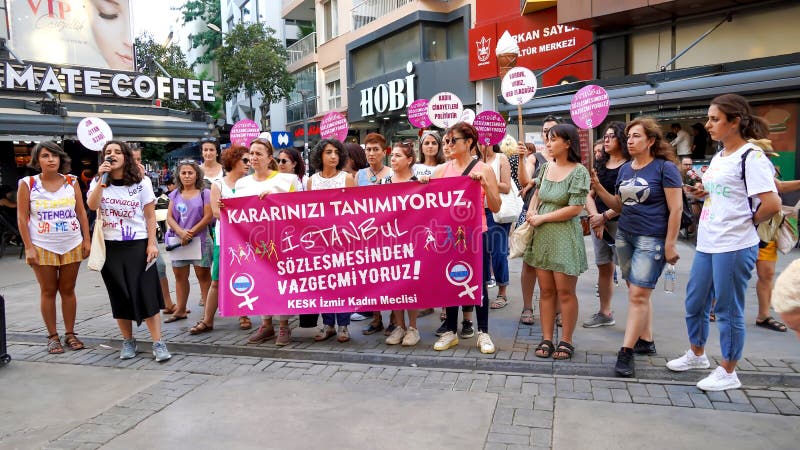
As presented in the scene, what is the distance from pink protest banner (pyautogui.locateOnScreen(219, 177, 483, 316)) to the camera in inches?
204

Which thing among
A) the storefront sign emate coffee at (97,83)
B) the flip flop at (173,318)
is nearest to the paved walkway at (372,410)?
the flip flop at (173,318)

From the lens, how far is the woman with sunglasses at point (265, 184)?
18.7ft

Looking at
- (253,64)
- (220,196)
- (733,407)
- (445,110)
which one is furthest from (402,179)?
(253,64)

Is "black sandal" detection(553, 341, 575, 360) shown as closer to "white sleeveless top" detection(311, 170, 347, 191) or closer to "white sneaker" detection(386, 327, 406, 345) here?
"white sneaker" detection(386, 327, 406, 345)

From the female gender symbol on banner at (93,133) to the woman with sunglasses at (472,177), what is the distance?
392cm

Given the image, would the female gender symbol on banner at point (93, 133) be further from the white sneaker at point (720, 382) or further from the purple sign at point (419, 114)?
the white sneaker at point (720, 382)

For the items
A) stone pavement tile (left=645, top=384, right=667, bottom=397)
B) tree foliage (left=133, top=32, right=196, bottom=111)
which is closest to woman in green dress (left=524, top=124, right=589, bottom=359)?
stone pavement tile (left=645, top=384, right=667, bottom=397)

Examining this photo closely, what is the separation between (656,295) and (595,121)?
85.5 inches

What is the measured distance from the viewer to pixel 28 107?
14.1m

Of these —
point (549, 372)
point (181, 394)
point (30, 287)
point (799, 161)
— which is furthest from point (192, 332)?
point (799, 161)

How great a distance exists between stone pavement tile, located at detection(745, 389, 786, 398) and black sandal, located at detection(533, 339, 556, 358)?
1.40 metres

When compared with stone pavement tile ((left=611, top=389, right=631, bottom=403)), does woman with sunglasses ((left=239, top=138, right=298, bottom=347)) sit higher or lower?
higher

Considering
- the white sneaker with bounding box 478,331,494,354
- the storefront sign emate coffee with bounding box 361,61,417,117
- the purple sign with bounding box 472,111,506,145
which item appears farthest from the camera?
the storefront sign emate coffee with bounding box 361,61,417,117

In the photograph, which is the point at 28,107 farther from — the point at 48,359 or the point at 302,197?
the point at 302,197
